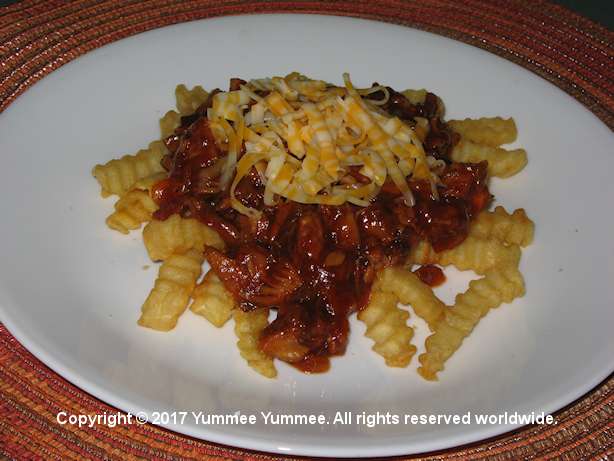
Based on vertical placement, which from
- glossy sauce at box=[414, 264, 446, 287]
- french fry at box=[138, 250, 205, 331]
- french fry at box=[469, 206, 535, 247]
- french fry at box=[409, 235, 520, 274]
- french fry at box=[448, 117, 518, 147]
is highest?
french fry at box=[448, 117, 518, 147]

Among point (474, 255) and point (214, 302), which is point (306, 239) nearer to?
point (214, 302)

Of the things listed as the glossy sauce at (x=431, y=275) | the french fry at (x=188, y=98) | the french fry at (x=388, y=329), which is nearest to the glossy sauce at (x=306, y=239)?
the glossy sauce at (x=431, y=275)

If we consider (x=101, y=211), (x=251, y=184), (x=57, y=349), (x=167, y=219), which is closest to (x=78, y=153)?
(x=101, y=211)

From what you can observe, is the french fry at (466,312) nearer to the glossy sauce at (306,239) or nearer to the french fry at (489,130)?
the glossy sauce at (306,239)

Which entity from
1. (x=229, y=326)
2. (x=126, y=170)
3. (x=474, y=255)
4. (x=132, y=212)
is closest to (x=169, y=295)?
(x=229, y=326)

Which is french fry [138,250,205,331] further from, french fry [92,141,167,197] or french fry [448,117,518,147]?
french fry [448,117,518,147]

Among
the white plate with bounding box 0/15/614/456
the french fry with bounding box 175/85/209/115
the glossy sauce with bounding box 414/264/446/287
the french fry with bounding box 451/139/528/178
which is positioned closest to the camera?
the white plate with bounding box 0/15/614/456

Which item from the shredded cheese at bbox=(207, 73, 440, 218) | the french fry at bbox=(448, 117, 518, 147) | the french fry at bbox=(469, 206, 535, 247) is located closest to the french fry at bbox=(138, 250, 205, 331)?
the shredded cheese at bbox=(207, 73, 440, 218)
